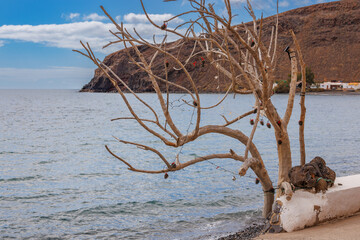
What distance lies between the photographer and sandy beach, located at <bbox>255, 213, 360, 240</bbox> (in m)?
5.01

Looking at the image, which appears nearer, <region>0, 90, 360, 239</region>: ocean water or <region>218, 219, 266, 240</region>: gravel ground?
<region>218, 219, 266, 240</region>: gravel ground

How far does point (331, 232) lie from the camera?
5180 mm

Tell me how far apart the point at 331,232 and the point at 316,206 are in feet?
1.76

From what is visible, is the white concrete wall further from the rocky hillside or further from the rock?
the rocky hillside

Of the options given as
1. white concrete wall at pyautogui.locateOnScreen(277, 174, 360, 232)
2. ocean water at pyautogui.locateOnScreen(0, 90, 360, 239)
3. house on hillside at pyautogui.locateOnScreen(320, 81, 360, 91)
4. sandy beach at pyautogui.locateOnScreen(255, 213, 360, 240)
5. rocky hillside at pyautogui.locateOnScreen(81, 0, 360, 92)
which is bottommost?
ocean water at pyautogui.locateOnScreen(0, 90, 360, 239)

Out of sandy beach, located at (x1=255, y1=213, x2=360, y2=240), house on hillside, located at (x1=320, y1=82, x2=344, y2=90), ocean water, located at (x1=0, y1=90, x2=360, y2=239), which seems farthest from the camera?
house on hillside, located at (x1=320, y1=82, x2=344, y2=90)

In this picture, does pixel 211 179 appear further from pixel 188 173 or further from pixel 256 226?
pixel 256 226

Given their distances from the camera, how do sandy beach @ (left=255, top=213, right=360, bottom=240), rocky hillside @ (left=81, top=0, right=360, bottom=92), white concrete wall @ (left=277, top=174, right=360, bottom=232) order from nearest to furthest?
1. sandy beach @ (left=255, top=213, right=360, bottom=240)
2. white concrete wall @ (left=277, top=174, right=360, bottom=232)
3. rocky hillside @ (left=81, top=0, right=360, bottom=92)

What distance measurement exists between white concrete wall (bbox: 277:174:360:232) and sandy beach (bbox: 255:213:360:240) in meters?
0.12

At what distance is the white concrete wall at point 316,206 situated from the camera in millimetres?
5574

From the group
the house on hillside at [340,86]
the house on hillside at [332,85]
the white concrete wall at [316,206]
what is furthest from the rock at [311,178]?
the house on hillside at [332,85]

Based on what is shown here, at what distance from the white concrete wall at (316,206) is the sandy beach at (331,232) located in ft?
0.39

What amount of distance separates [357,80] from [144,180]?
120 metres

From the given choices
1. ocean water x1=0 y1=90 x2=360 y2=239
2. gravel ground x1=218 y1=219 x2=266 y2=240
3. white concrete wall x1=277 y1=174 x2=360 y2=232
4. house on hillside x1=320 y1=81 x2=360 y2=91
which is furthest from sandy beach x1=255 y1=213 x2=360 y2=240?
house on hillside x1=320 y1=81 x2=360 y2=91
